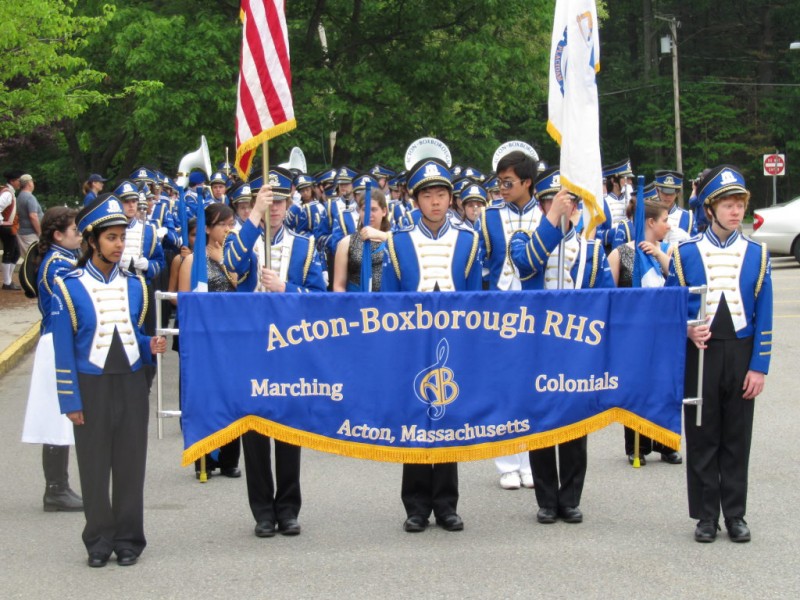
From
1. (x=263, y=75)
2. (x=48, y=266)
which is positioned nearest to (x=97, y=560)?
(x=48, y=266)

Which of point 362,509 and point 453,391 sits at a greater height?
point 453,391

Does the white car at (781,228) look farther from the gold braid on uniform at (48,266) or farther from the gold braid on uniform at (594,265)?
the gold braid on uniform at (48,266)

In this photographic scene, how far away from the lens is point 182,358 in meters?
6.88

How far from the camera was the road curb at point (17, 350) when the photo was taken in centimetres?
1404

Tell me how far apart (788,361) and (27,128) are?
1151 cm

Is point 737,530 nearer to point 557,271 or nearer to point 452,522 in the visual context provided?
point 452,522

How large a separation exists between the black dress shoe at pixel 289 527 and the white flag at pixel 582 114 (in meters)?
2.33

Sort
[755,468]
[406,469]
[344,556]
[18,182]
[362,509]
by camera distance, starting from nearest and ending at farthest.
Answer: [344,556], [406,469], [362,509], [755,468], [18,182]

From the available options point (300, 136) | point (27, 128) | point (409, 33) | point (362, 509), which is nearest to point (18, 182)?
point (27, 128)

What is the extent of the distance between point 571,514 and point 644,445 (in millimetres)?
1943

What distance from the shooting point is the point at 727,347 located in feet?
22.7

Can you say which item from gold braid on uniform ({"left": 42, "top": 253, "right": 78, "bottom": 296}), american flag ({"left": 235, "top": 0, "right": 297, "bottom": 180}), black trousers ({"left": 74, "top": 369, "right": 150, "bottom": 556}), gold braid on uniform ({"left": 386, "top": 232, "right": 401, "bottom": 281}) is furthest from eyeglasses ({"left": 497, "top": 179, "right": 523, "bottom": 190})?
gold braid on uniform ({"left": 42, "top": 253, "right": 78, "bottom": 296})

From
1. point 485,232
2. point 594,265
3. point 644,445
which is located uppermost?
point 485,232

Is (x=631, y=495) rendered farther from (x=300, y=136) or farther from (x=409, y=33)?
(x=409, y=33)
